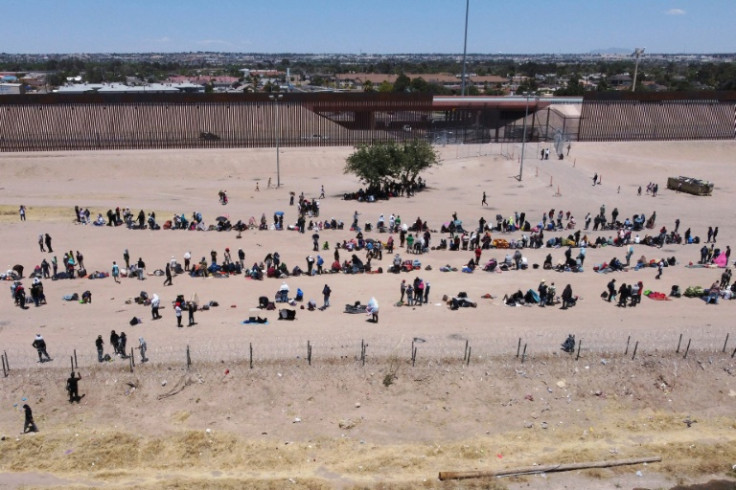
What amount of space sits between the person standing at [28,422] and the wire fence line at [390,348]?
2.34 meters

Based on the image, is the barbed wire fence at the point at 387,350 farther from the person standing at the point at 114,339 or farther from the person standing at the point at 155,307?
the person standing at the point at 155,307

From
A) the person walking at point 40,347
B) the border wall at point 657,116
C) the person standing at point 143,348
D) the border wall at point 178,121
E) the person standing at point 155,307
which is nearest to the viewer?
the person walking at point 40,347

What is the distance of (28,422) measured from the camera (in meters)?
15.7

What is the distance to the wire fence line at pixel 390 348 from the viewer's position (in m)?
18.2

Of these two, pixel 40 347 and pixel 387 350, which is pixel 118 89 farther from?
pixel 387 350

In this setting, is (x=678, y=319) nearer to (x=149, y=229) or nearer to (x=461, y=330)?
(x=461, y=330)

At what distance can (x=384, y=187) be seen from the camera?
43531 mm

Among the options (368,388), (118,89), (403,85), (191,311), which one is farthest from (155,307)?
(403,85)

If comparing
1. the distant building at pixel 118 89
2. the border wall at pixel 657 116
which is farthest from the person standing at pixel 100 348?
the distant building at pixel 118 89

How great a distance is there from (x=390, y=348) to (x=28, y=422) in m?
10.2

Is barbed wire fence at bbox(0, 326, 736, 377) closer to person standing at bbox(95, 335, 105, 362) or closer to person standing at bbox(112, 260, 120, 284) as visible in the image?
person standing at bbox(95, 335, 105, 362)

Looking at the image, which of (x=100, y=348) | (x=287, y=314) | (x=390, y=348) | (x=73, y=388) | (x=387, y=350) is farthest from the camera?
(x=287, y=314)

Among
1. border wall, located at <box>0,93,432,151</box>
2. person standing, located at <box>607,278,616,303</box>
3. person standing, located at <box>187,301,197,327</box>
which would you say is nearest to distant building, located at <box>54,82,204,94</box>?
border wall, located at <box>0,93,432,151</box>

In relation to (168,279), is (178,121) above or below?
above
